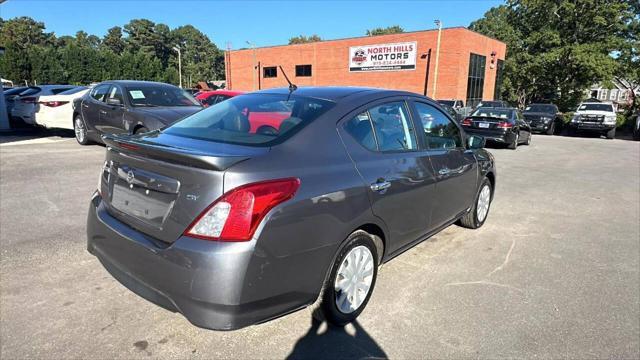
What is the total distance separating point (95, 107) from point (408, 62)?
32.5 metres

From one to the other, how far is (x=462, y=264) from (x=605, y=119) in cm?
2074

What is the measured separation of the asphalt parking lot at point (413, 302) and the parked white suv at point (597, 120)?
1750 centimetres

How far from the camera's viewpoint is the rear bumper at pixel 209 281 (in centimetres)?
214

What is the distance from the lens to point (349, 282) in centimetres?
289

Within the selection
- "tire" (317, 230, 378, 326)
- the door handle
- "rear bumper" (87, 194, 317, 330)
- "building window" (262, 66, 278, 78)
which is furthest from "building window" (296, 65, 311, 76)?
"rear bumper" (87, 194, 317, 330)

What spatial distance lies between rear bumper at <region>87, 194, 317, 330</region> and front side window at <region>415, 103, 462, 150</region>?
6.84ft

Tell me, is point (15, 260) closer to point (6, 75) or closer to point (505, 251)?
point (505, 251)

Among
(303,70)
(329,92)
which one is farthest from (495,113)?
(303,70)

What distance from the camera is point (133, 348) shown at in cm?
257

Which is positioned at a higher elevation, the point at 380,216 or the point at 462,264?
the point at 380,216

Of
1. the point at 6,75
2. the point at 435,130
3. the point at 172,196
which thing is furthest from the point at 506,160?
the point at 6,75

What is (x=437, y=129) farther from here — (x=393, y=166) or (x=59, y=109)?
(x=59, y=109)

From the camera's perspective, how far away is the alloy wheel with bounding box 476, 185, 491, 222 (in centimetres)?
504

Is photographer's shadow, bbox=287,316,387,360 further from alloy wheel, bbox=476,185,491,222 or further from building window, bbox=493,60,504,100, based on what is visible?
building window, bbox=493,60,504,100
